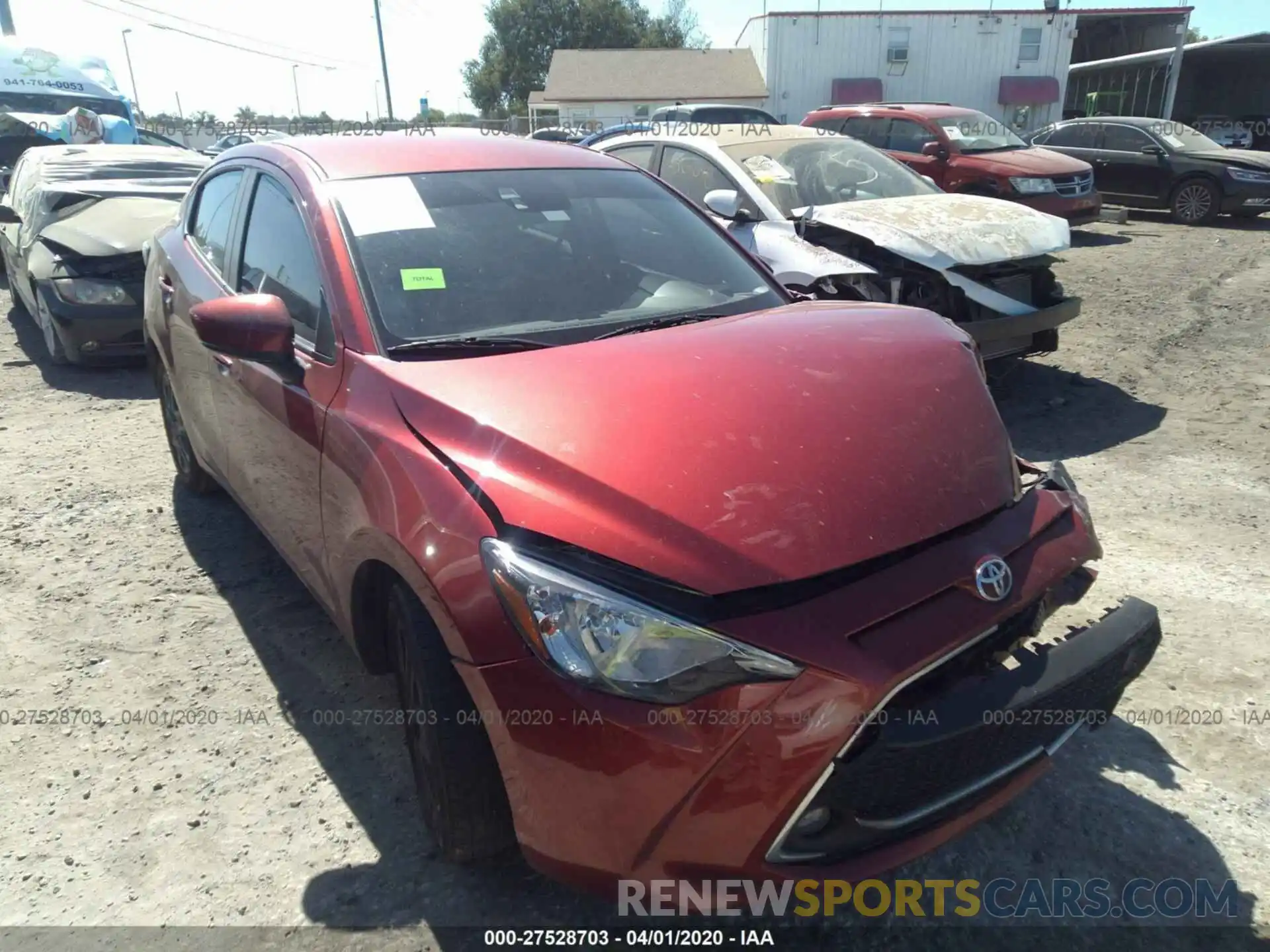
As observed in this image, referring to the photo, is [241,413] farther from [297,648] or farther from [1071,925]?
[1071,925]

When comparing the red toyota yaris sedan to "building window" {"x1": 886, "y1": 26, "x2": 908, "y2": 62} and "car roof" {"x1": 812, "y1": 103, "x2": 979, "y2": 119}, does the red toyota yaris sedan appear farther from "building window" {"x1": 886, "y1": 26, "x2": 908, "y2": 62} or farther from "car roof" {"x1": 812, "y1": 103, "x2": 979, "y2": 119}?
"building window" {"x1": 886, "y1": 26, "x2": 908, "y2": 62}

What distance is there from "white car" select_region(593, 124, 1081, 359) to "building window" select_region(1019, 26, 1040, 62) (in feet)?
117

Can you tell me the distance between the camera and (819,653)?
1.66 m

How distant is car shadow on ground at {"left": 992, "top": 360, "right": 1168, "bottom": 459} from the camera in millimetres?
5055

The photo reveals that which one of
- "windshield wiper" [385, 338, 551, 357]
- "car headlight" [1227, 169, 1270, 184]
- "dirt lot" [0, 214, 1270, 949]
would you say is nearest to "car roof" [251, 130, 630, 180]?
"windshield wiper" [385, 338, 551, 357]

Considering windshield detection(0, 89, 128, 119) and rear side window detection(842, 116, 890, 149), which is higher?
windshield detection(0, 89, 128, 119)

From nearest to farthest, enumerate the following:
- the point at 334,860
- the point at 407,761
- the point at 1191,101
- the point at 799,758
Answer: the point at 799,758
the point at 334,860
the point at 407,761
the point at 1191,101

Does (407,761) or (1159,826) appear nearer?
(1159,826)

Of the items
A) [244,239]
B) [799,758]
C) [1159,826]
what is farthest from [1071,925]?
[244,239]

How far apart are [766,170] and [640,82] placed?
140 ft

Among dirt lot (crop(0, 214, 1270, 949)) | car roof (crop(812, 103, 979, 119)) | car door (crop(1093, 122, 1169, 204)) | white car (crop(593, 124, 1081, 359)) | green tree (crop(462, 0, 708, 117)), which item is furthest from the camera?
green tree (crop(462, 0, 708, 117))

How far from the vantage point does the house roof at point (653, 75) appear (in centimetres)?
4300

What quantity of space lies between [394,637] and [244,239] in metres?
1.81

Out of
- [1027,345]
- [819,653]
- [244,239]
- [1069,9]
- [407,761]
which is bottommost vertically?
[407,761]
